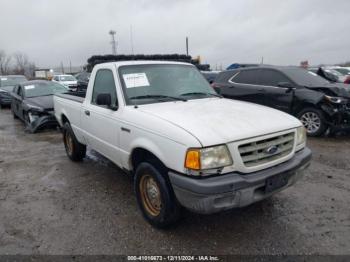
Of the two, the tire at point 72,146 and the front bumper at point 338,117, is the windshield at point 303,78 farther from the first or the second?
the tire at point 72,146

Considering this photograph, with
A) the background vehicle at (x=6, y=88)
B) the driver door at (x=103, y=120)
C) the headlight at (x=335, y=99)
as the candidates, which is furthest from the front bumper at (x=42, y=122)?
the headlight at (x=335, y=99)

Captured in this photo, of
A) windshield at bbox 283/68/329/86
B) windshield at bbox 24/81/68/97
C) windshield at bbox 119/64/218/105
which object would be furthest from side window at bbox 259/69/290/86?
windshield at bbox 24/81/68/97

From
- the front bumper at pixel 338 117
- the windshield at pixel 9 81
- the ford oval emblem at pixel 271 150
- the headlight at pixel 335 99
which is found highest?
the windshield at pixel 9 81

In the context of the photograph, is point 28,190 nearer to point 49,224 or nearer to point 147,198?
point 49,224

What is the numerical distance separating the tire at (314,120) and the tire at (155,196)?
5.09 m

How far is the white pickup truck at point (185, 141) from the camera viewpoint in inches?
97.0

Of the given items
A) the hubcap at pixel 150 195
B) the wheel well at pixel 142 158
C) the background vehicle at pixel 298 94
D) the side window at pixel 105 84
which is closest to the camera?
the wheel well at pixel 142 158

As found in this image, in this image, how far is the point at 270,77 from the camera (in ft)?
24.4

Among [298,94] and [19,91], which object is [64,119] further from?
[19,91]

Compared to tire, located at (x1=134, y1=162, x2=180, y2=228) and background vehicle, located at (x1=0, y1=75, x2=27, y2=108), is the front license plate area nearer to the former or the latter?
tire, located at (x1=134, y1=162, x2=180, y2=228)

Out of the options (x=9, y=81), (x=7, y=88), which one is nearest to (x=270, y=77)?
(x=7, y=88)

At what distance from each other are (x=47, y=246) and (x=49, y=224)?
0.45 metres

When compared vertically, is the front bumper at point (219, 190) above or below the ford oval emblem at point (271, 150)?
below

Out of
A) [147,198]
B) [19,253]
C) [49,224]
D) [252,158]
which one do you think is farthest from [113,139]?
[252,158]
